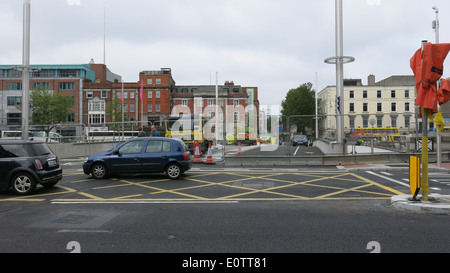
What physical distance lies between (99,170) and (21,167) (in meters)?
3.23

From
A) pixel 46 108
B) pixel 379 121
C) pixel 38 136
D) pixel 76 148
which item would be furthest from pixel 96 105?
pixel 379 121

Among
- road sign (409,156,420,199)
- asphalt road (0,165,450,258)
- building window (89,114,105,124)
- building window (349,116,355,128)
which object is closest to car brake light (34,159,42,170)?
asphalt road (0,165,450,258)

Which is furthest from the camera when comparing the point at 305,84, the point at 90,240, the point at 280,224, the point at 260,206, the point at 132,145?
the point at 305,84

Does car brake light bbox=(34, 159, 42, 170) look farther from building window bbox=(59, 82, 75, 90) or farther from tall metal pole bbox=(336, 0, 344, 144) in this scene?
building window bbox=(59, 82, 75, 90)

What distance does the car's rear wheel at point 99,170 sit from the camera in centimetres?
1206

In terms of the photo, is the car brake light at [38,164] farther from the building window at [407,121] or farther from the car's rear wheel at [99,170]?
the building window at [407,121]

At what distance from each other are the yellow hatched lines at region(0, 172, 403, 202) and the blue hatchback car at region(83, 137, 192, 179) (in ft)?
1.30

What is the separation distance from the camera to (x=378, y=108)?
2810 inches

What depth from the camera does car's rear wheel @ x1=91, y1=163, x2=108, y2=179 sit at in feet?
39.6

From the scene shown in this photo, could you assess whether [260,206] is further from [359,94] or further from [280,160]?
[359,94]

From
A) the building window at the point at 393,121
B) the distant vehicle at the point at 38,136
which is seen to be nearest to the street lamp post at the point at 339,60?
the building window at the point at 393,121

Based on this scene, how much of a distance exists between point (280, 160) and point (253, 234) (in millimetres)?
12111

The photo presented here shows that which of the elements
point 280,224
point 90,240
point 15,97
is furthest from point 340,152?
point 15,97

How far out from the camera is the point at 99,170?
12.1 metres
